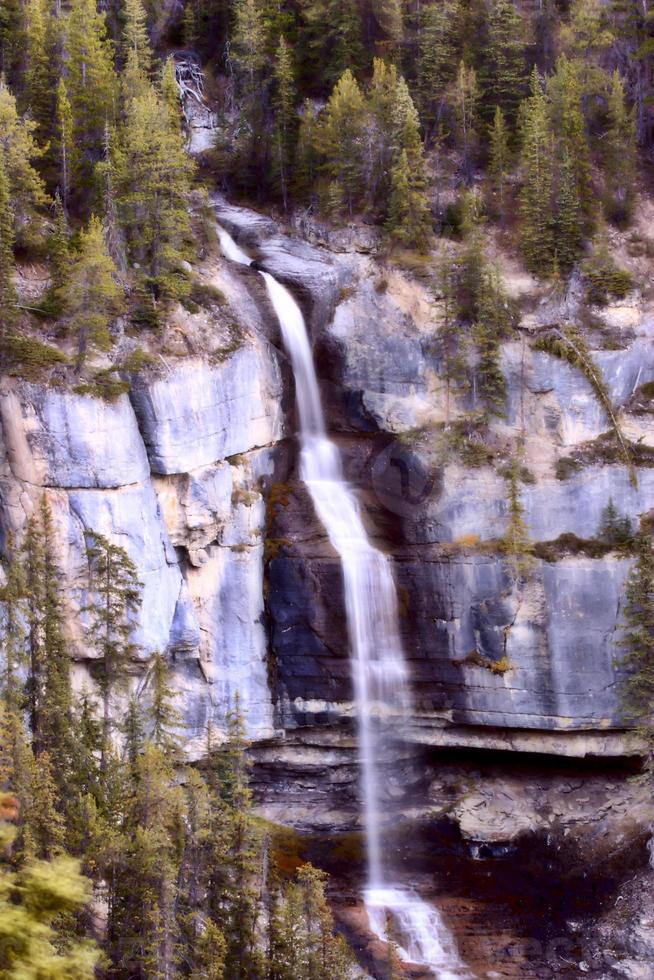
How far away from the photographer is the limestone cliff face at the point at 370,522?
112 feet

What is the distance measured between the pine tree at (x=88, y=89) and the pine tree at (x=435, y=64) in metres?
14.0

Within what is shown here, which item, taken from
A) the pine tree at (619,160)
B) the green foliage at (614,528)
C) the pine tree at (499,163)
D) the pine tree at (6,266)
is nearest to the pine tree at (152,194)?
the pine tree at (6,266)

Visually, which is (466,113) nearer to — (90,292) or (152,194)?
(152,194)

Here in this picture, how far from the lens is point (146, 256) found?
38250 millimetres

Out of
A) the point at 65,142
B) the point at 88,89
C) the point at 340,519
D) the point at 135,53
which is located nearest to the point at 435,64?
the point at 135,53

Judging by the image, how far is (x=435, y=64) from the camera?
47875 mm

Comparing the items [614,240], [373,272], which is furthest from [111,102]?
[614,240]

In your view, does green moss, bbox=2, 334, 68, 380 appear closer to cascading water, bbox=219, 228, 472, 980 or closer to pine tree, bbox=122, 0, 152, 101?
cascading water, bbox=219, 228, 472, 980

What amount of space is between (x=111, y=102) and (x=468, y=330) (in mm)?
15723

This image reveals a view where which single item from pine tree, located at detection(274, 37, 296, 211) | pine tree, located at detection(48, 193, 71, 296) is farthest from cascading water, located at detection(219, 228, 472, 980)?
pine tree, located at detection(274, 37, 296, 211)

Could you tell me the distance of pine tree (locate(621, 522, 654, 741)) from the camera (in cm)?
3353

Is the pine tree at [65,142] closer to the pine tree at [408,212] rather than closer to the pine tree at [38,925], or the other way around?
the pine tree at [408,212]

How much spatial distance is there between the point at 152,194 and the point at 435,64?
56.4 ft

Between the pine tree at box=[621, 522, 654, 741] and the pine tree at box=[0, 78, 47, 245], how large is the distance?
21.9 meters
